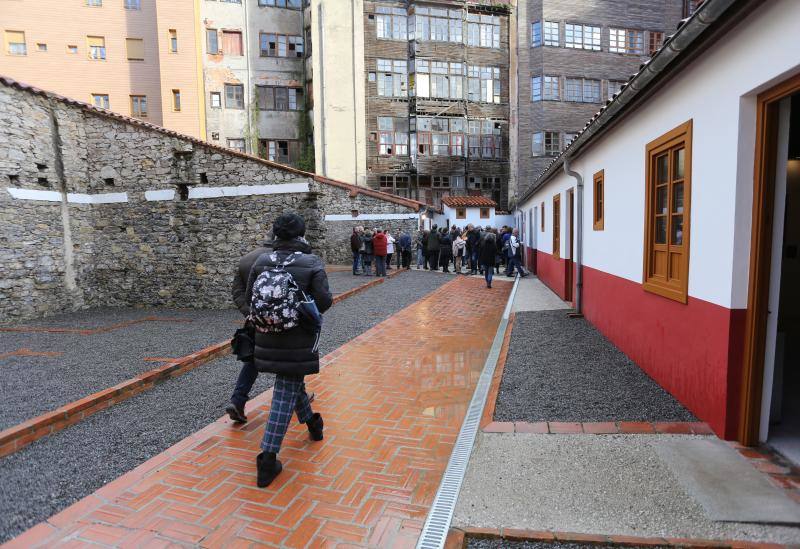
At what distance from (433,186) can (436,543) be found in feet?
92.6

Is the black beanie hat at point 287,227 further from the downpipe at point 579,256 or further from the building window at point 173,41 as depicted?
the building window at point 173,41

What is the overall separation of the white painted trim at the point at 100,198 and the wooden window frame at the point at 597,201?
10.4 m

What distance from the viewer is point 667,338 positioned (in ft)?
14.7

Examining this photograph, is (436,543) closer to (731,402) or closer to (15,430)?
(731,402)

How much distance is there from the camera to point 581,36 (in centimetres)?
2827

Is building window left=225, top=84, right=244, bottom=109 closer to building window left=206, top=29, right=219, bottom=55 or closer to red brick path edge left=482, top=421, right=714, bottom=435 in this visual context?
building window left=206, top=29, right=219, bottom=55

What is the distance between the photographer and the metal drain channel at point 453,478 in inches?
103

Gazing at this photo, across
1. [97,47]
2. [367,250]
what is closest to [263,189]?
[367,250]

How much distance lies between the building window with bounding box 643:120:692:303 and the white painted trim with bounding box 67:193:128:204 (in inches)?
440

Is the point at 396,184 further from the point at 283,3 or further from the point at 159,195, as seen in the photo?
the point at 159,195

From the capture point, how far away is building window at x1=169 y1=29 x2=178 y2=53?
27.3 meters

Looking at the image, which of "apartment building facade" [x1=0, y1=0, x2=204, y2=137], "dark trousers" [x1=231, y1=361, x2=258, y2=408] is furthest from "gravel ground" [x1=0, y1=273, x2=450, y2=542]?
"apartment building facade" [x1=0, y1=0, x2=204, y2=137]

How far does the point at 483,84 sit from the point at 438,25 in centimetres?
468

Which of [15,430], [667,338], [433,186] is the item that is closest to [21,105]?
[15,430]
